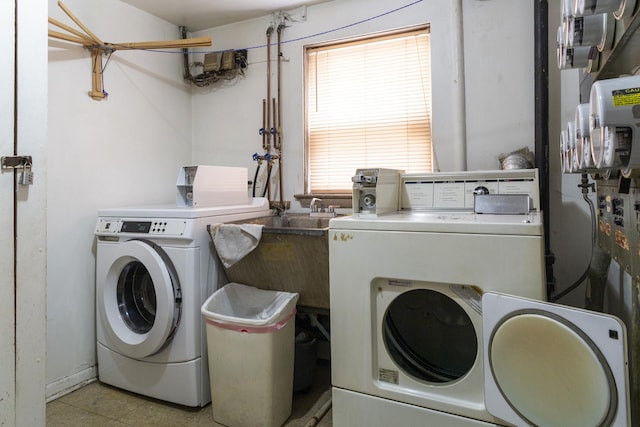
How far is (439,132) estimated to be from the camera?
92.7 inches

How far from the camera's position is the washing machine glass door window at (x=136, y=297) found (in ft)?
7.22

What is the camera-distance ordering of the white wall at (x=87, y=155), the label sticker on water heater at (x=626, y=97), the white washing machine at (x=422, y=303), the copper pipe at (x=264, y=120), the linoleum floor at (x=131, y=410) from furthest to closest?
the copper pipe at (x=264, y=120) < the white wall at (x=87, y=155) < the linoleum floor at (x=131, y=410) < the white washing machine at (x=422, y=303) < the label sticker on water heater at (x=626, y=97)

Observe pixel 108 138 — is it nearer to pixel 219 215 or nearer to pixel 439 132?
pixel 219 215

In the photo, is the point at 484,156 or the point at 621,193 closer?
the point at 621,193

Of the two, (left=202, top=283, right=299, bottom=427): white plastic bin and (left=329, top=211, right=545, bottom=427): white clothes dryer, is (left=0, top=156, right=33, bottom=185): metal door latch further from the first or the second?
(left=329, top=211, right=545, bottom=427): white clothes dryer

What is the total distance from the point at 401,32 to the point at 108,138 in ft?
6.96

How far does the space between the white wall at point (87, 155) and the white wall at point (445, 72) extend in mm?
696

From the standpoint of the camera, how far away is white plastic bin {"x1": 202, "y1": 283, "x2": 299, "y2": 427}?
176 cm

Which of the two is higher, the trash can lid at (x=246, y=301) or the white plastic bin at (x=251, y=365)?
the trash can lid at (x=246, y=301)

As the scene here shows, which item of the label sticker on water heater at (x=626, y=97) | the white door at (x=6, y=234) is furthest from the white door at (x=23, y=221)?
the label sticker on water heater at (x=626, y=97)

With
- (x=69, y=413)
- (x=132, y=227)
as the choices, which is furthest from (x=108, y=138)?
(x=69, y=413)

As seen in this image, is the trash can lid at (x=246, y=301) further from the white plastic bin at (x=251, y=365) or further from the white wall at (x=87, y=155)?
the white wall at (x=87, y=155)

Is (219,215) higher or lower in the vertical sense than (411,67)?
lower

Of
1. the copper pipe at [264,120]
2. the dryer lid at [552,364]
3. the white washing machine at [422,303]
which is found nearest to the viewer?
the dryer lid at [552,364]
